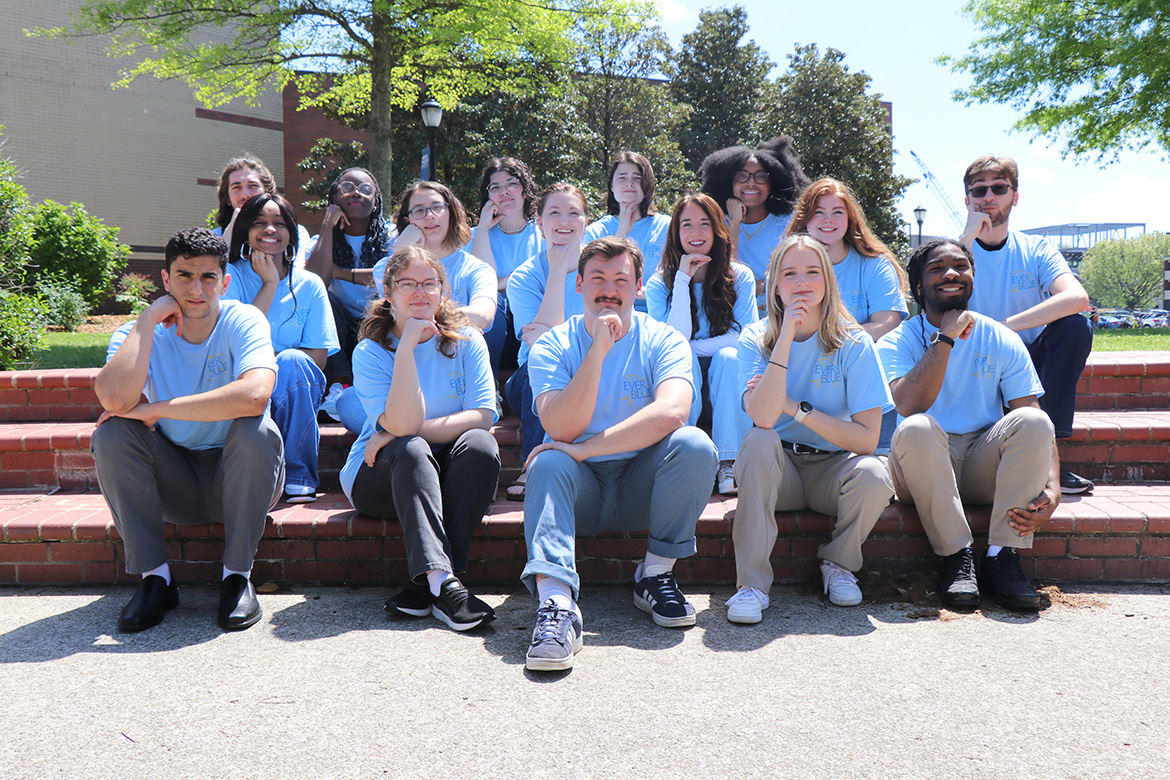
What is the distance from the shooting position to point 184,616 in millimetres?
3129

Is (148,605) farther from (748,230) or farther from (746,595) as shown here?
(748,230)

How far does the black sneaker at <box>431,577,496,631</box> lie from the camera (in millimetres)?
2895

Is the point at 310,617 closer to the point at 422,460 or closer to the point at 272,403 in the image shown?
the point at 422,460

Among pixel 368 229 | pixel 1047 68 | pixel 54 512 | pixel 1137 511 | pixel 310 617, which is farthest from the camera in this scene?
pixel 1047 68

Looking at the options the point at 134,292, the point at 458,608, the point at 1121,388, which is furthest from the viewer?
the point at 134,292

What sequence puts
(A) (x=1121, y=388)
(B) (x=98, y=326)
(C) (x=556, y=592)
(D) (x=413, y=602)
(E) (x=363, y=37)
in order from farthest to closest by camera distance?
1. (B) (x=98, y=326)
2. (E) (x=363, y=37)
3. (A) (x=1121, y=388)
4. (D) (x=413, y=602)
5. (C) (x=556, y=592)

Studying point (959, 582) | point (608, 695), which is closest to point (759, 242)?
point (959, 582)

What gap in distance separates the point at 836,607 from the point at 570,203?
100 inches

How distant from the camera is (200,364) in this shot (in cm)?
338

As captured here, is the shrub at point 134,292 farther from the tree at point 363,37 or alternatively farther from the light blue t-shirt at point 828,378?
the light blue t-shirt at point 828,378

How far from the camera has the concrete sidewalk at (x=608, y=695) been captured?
2.00 meters

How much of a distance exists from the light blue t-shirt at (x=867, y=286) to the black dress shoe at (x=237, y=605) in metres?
3.13

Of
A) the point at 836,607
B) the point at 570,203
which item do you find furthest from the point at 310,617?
the point at 570,203

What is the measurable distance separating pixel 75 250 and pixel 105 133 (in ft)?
20.5
